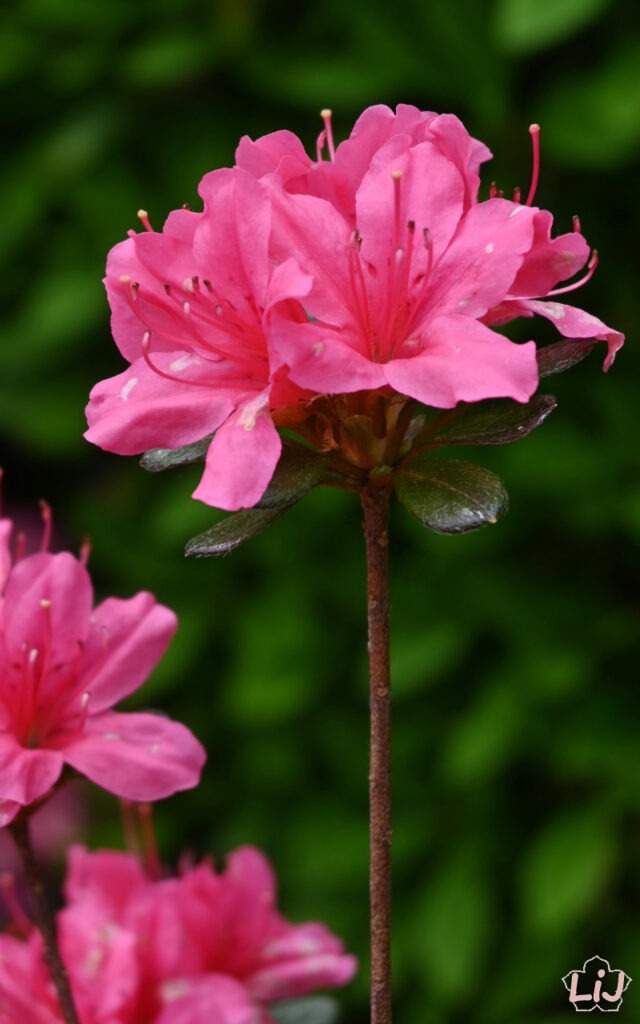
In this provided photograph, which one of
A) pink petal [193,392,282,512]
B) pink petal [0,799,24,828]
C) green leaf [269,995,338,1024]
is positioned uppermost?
pink petal [193,392,282,512]

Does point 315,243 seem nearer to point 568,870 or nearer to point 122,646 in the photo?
point 122,646

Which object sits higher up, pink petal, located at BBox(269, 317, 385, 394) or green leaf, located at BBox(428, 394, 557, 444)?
pink petal, located at BBox(269, 317, 385, 394)

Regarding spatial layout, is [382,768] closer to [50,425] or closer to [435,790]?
[435,790]

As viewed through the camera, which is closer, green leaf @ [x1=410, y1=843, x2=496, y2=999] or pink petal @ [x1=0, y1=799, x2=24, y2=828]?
pink petal @ [x1=0, y1=799, x2=24, y2=828]

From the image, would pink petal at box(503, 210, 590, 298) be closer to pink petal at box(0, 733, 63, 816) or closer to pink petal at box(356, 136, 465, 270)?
pink petal at box(356, 136, 465, 270)

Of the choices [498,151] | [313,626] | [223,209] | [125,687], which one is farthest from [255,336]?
[313,626]

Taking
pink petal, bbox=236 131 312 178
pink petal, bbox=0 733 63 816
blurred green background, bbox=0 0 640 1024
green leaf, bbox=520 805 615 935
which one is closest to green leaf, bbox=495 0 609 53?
blurred green background, bbox=0 0 640 1024

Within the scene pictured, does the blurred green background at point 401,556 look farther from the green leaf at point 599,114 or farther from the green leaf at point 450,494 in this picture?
the green leaf at point 450,494

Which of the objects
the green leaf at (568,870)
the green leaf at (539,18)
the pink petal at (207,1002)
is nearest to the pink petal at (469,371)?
the pink petal at (207,1002)

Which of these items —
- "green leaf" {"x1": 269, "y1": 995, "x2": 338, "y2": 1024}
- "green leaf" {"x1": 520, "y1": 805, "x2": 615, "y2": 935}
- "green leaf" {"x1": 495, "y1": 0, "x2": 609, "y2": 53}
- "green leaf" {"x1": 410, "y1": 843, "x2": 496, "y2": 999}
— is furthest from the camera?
"green leaf" {"x1": 410, "y1": 843, "x2": 496, "y2": 999}

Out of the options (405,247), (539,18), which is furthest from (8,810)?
(539,18)
